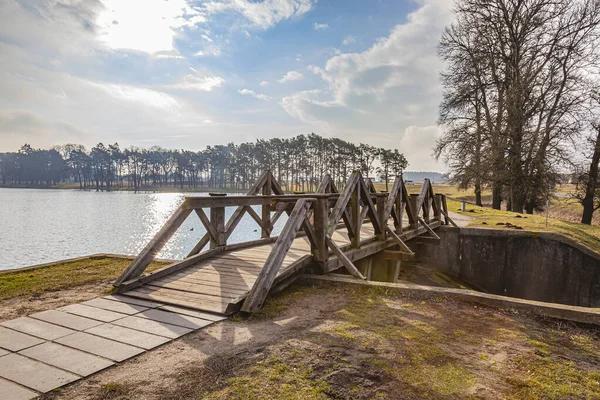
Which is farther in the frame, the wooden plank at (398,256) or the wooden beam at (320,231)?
the wooden plank at (398,256)

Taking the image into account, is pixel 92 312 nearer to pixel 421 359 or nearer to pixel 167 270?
pixel 167 270

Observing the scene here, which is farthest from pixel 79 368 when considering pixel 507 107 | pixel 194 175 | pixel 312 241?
pixel 194 175

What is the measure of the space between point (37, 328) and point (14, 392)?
4.28 feet

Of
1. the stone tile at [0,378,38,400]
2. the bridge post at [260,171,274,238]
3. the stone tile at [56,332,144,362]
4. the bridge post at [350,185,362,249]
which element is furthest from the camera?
the bridge post at [260,171,274,238]

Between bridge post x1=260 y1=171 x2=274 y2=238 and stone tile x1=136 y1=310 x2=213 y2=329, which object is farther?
bridge post x1=260 y1=171 x2=274 y2=238

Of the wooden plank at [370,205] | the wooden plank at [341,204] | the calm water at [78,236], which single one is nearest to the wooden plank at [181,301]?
the wooden plank at [341,204]

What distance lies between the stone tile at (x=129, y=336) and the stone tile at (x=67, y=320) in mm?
141

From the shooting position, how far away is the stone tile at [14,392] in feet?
7.58

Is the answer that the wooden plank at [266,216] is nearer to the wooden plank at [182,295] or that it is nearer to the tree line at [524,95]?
the wooden plank at [182,295]

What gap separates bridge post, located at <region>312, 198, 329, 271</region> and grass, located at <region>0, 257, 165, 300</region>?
3303mm

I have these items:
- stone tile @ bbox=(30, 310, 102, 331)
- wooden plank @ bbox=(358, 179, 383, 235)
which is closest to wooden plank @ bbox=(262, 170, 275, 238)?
wooden plank @ bbox=(358, 179, 383, 235)

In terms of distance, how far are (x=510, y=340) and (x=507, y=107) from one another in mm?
20209

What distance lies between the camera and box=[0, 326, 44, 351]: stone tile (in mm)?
3061

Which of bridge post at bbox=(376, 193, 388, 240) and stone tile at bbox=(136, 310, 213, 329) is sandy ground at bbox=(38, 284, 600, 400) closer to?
stone tile at bbox=(136, 310, 213, 329)
